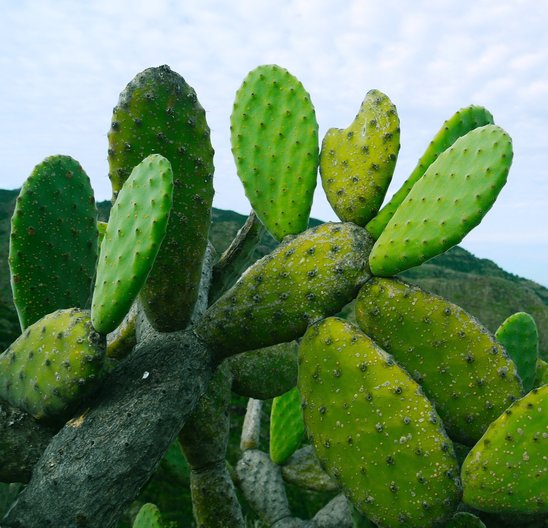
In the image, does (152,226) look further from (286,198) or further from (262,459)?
(262,459)

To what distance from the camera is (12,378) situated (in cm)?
142

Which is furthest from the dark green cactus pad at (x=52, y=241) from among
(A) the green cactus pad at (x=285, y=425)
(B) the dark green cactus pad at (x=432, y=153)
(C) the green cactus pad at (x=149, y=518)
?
(A) the green cactus pad at (x=285, y=425)

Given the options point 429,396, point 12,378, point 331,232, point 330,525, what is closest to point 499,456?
point 429,396

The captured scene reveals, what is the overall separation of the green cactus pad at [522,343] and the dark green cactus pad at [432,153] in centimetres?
86

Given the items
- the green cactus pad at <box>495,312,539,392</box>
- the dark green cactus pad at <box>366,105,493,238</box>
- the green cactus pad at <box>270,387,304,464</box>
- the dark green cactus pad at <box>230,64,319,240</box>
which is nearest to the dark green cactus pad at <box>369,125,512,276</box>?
the dark green cactus pad at <box>366,105,493,238</box>

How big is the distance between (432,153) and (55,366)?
3.37ft

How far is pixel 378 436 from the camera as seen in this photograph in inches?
47.7

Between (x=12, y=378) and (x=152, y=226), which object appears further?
(x=12, y=378)

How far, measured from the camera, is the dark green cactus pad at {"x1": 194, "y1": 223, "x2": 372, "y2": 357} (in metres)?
1.38

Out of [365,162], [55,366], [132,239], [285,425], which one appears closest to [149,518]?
[285,425]

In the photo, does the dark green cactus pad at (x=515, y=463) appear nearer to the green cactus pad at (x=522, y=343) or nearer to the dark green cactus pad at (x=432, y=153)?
the dark green cactus pad at (x=432, y=153)

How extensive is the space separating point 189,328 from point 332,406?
0.43 meters

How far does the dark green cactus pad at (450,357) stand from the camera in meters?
1.30

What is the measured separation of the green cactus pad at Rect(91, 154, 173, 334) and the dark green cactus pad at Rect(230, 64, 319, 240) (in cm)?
42
